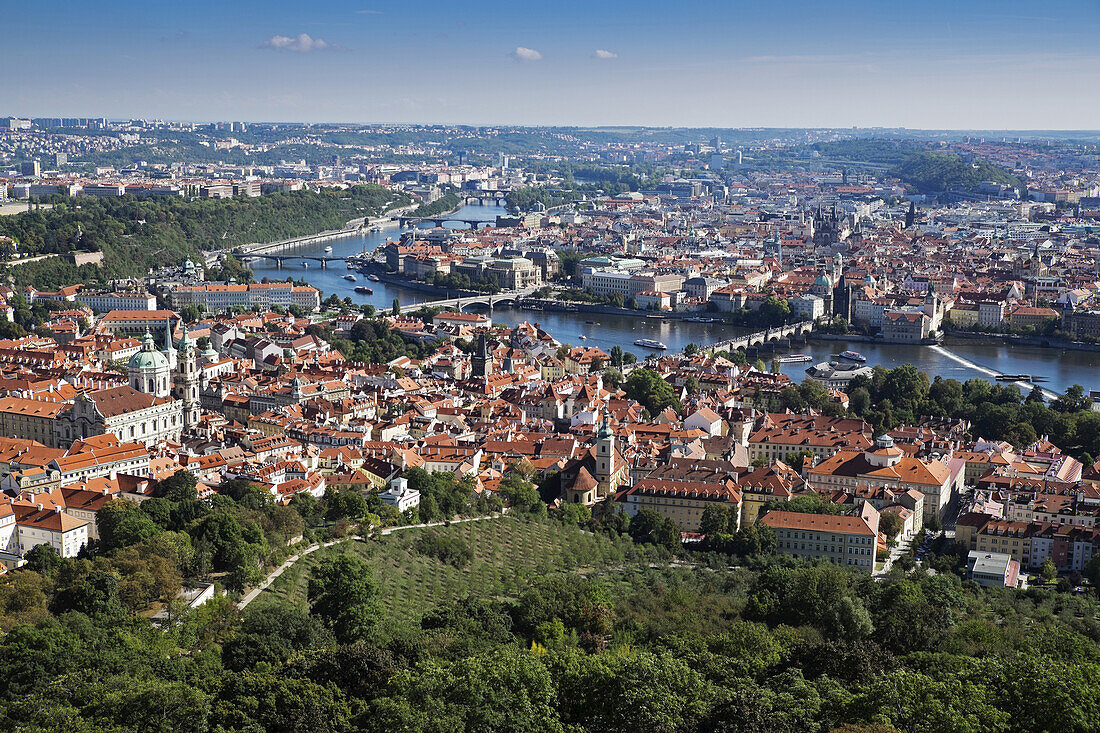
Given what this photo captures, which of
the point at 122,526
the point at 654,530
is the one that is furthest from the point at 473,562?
the point at 122,526

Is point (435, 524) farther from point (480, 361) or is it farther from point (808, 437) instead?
point (480, 361)

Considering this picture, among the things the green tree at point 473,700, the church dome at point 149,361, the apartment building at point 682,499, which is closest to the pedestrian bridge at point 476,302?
the church dome at point 149,361

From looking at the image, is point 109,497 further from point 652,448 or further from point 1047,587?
point 1047,587

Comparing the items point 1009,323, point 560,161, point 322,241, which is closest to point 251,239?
point 322,241

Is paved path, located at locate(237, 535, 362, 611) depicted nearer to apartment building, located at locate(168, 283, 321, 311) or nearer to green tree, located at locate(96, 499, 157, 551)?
green tree, located at locate(96, 499, 157, 551)

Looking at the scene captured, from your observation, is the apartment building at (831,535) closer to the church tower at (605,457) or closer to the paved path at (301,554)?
the church tower at (605,457)

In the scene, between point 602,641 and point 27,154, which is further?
point 27,154

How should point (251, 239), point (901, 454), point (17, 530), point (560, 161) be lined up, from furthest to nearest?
point (560, 161)
point (251, 239)
point (901, 454)
point (17, 530)
